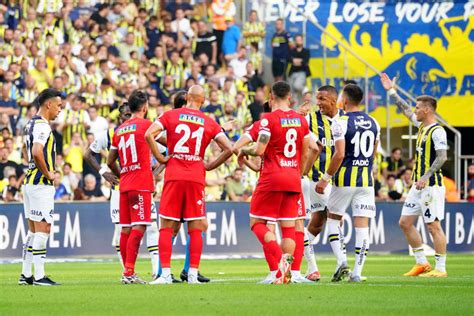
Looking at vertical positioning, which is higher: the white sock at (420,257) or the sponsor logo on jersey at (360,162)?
the sponsor logo on jersey at (360,162)

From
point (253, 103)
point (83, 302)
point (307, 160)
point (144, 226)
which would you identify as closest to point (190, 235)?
point (144, 226)

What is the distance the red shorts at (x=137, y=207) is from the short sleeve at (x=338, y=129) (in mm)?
2563

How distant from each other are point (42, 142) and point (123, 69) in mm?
15669

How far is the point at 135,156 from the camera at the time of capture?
1580cm

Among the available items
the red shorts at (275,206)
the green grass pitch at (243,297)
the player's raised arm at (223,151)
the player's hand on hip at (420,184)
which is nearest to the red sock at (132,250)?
the green grass pitch at (243,297)

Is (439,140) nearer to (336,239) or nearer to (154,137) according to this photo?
(336,239)

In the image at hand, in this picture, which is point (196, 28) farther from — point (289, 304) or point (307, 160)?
point (289, 304)

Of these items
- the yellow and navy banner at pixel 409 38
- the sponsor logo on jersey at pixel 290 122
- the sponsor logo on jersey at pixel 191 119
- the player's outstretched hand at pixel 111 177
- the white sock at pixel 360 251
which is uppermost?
the yellow and navy banner at pixel 409 38

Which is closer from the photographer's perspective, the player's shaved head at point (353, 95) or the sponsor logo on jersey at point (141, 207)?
the sponsor logo on jersey at point (141, 207)

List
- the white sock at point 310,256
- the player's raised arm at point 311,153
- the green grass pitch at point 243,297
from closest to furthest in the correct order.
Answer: the green grass pitch at point 243,297
the player's raised arm at point 311,153
the white sock at point 310,256

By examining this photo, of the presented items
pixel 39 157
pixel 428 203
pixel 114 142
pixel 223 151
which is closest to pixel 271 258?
pixel 223 151

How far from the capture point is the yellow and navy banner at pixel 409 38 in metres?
34.2

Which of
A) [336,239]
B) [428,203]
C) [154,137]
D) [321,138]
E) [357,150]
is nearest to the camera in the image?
[154,137]

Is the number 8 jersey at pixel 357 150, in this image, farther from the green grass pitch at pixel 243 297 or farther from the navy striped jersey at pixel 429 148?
the navy striped jersey at pixel 429 148
